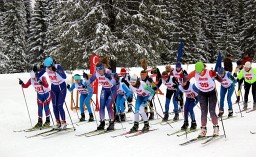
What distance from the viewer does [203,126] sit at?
831cm

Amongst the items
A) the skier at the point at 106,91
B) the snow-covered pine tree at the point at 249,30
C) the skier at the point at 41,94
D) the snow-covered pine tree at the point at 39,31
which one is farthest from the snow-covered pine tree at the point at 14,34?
the skier at the point at 106,91

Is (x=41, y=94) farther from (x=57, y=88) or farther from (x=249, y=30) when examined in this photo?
(x=249, y=30)

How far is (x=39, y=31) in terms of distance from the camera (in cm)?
4250

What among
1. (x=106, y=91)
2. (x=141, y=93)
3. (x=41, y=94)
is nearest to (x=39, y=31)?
(x=41, y=94)

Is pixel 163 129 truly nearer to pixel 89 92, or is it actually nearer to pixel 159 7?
pixel 89 92

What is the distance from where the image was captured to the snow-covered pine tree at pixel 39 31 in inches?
1662

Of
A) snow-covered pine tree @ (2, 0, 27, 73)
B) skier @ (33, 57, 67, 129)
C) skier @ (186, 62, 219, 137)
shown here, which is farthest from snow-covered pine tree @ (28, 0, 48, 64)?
skier @ (186, 62, 219, 137)

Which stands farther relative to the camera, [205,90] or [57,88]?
[57,88]

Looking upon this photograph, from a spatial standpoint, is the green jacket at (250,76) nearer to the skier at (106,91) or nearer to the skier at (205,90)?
the skier at (205,90)

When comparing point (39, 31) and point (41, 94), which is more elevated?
point (39, 31)

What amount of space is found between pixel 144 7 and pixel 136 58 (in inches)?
119

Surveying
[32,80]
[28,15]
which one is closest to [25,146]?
[32,80]

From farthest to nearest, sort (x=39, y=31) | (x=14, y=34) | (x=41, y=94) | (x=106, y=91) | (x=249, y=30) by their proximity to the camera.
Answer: (x=39, y=31), (x=14, y=34), (x=249, y=30), (x=41, y=94), (x=106, y=91)

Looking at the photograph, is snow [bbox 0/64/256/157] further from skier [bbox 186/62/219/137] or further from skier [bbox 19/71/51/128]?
skier [bbox 19/71/51/128]
